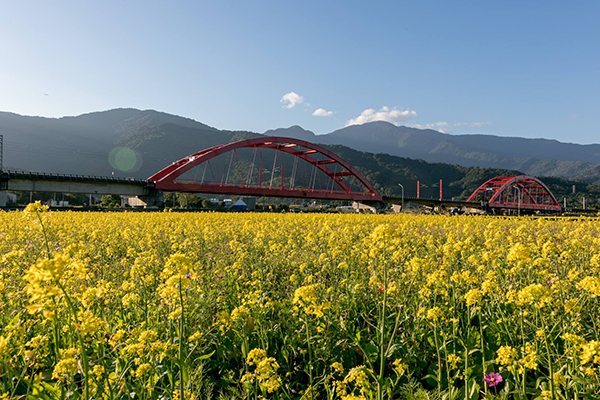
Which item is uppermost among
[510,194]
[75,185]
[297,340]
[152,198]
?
[510,194]

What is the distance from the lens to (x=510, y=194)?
9694cm

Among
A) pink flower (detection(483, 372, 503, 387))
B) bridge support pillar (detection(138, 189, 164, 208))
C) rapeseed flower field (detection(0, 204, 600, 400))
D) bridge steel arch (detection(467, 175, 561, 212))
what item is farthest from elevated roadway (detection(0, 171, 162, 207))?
bridge steel arch (detection(467, 175, 561, 212))

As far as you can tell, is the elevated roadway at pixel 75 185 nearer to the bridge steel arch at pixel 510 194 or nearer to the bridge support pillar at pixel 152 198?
the bridge support pillar at pixel 152 198

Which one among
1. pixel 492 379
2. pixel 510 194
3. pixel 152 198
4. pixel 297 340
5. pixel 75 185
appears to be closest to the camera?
pixel 492 379

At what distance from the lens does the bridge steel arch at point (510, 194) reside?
273 feet

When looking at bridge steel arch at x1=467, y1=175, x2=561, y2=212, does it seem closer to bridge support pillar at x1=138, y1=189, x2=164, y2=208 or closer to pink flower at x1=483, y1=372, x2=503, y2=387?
Answer: bridge support pillar at x1=138, y1=189, x2=164, y2=208

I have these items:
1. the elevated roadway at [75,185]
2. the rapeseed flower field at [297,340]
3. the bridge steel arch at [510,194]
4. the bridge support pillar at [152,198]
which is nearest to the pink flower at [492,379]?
the rapeseed flower field at [297,340]

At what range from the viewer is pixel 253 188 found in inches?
2068

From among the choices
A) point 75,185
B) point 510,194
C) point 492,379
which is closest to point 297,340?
point 492,379

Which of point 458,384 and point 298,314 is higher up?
point 298,314

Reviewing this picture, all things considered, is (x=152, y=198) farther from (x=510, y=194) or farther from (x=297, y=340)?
(x=510, y=194)

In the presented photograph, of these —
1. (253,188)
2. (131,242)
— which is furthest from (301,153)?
(131,242)

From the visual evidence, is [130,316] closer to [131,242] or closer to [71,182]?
[131,242]

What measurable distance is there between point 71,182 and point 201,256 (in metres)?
47.4
